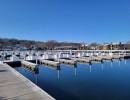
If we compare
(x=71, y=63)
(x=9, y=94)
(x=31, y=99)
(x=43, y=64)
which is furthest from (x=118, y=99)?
(x=43, y=64)

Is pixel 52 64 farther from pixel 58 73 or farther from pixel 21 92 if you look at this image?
pixel 21 92

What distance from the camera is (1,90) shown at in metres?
7.61

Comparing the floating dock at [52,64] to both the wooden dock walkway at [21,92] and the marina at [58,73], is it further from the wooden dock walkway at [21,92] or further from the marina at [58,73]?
the wooden dock walkway at [21,92]

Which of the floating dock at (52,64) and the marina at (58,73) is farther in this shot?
the floating dock at (52,64)

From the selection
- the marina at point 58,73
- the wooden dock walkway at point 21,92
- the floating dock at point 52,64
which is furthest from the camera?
the floating dock at point 52,64

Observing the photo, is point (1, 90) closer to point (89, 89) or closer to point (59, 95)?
point (59, 95)

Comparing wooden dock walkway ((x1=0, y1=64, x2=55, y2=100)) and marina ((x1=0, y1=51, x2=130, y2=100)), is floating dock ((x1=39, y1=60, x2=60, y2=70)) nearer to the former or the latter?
marina ((x1=0, y1=51, x2=130, y2=100))

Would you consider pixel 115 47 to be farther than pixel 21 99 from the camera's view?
Yes

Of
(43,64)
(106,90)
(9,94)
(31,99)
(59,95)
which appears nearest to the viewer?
(31,99)

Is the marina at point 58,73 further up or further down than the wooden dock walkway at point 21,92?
further down

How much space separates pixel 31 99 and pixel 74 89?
14.3ft

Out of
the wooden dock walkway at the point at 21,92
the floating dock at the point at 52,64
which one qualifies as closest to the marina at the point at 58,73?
the floating dock at the point at 52,64

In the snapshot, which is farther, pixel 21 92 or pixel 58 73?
pixel 58 73

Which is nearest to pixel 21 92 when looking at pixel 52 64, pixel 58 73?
pixel 58 73
